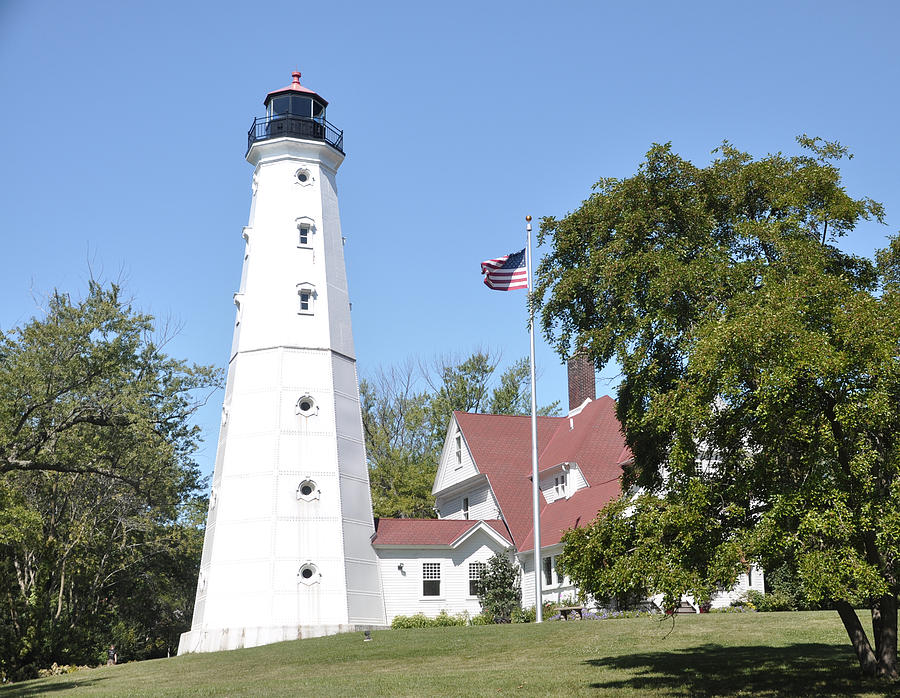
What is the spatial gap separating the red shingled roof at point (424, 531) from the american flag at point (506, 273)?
10.7 meters

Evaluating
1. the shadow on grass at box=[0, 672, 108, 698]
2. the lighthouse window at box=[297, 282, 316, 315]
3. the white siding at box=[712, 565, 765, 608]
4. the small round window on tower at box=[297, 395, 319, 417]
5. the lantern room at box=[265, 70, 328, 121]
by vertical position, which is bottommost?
the shadow on grass at box=[0, 672, 108, 698]

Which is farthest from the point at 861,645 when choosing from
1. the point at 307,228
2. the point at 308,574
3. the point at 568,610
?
the point at 307,228

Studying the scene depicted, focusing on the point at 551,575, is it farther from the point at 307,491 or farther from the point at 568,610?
the point at 307,491

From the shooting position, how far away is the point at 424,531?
114 ft

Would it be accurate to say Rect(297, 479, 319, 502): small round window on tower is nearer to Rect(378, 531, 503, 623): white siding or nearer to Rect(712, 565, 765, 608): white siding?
Rect(378, 531, 503, 623): white siding

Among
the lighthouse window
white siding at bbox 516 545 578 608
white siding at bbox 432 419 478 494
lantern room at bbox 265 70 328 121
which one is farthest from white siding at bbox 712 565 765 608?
lantern room at bbox 265 70 328 121

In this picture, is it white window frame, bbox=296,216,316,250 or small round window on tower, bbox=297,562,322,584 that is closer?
small round window on tower, bbox=297,562,322,584

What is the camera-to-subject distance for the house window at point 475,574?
34656 millimetres

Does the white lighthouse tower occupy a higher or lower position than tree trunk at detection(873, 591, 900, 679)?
higher

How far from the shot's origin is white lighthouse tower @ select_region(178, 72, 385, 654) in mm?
30469

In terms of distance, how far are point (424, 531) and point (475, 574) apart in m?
2.62

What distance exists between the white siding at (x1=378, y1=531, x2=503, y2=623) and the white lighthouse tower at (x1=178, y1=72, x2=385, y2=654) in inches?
29.7

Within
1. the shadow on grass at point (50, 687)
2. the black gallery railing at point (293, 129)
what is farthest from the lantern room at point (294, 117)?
the shadow on grass at point (50, 687)

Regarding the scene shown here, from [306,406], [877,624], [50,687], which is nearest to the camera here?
[877,624]
